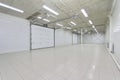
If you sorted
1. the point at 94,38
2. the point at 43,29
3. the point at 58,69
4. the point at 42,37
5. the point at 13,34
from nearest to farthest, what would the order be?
the point at 58,69 < the point at 13,34 < the point at 42,37 < the point at 43,29 < the point at 94,38

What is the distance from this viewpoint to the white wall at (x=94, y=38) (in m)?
25.5

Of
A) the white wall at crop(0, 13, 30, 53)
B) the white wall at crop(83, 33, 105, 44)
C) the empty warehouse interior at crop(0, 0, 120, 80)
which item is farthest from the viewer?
the white wall at crop(83, 33, 105, 44)

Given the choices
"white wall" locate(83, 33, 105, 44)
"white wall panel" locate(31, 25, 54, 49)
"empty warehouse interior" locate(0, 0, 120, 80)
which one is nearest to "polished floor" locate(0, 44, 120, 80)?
"empty warehouse interior" locate(0, 0, 120, 80)

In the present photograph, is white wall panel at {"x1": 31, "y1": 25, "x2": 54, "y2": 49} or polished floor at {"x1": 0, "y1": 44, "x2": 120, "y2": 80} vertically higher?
white wall panel at {"x1": 31, "y1": 25, "x2": 54, "y2": 49}

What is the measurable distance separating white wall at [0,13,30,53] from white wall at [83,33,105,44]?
70.3ft

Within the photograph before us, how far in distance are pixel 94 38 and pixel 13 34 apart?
23430 mm

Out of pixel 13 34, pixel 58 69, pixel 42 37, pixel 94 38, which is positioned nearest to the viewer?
pixel 58 69

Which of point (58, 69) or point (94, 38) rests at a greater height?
point (94, 38)

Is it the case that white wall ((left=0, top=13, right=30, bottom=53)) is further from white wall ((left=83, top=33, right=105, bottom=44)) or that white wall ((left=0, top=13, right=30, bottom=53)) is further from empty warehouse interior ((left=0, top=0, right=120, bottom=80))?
white wall ((left=83, top=33, right=105, bottom=44))

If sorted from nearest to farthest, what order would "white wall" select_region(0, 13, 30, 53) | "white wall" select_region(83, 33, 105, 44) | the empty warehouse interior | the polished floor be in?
the polished floor < the empty warehouse interior < "white wall" select_region(0, 13, 30, 53) < "white wall" select_region(83, 33, 105, 44)

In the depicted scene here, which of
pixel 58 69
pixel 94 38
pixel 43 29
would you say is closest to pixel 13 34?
pixel 43 29

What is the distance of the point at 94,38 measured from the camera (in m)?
26.4

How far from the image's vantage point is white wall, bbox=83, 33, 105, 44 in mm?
25516

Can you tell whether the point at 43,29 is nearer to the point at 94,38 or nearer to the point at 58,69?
the point at 58,69
